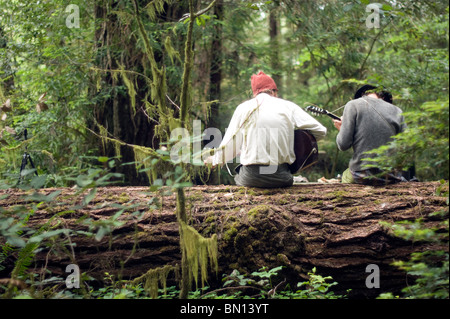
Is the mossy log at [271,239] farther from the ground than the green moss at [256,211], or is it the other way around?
the green moss at [256,211]

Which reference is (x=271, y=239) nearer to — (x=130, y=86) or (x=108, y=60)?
(x=130, y=86)

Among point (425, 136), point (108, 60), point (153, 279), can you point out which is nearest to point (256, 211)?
point (153, 279)

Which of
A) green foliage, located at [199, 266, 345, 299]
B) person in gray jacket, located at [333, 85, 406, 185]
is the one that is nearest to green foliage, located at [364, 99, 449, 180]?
green foliage, located at [199, 266, 345, 299]

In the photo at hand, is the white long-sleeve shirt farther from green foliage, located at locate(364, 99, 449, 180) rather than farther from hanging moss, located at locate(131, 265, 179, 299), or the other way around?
green foliage, located at locate(364, 99, 449, 180)

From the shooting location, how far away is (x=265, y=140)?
5.09 meters

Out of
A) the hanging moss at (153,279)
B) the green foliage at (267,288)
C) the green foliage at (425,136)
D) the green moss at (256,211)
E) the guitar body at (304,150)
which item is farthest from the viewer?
the guitar body at (304,150)

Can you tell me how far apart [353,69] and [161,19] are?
4340mm

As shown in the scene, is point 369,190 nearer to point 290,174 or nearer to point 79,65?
point 290,174

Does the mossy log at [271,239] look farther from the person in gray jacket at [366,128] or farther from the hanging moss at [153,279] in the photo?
the person in gray jacket at [366,128]

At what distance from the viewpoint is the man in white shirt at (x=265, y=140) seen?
508 centimetres

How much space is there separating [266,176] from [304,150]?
0.62 meters

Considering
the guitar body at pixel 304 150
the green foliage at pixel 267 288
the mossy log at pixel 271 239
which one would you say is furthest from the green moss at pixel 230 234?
the guitar body at pixel 304 150
